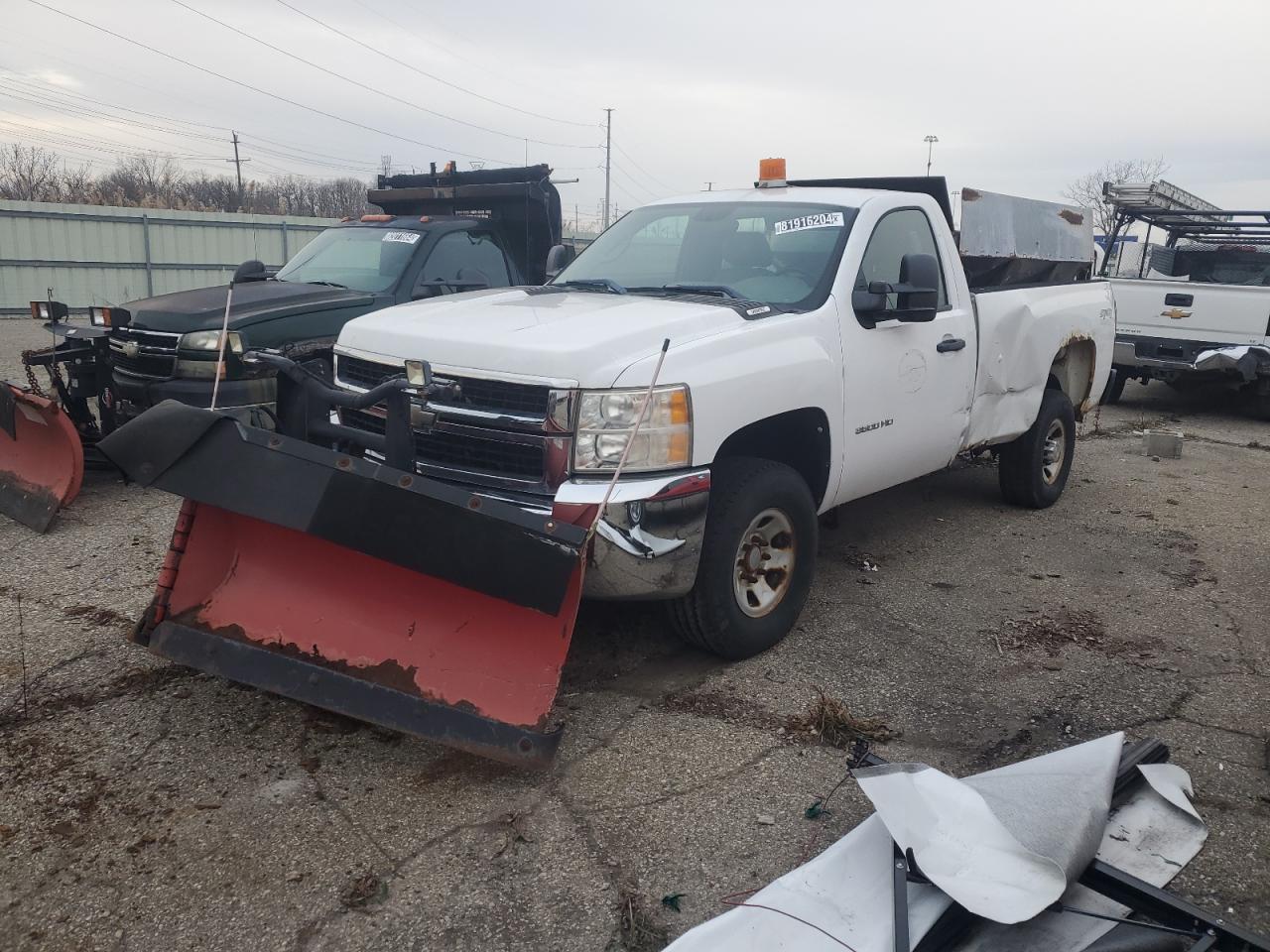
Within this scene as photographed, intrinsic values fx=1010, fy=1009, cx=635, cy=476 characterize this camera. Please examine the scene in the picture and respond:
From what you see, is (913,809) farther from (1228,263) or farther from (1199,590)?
(1228,263)

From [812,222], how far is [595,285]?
1102 mm

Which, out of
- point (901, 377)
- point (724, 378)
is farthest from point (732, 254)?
point (724, 378)

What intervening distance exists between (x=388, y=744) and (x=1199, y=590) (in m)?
4.40

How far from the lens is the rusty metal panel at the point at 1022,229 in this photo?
608 cm

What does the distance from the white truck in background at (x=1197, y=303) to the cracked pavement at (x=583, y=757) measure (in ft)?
19.6

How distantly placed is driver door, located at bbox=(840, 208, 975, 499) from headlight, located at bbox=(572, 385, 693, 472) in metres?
1.18

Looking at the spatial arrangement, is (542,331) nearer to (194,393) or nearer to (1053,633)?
(1053,633)

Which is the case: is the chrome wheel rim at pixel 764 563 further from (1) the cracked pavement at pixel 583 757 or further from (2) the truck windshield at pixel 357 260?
(2) the truck windshield at pixel 357 260

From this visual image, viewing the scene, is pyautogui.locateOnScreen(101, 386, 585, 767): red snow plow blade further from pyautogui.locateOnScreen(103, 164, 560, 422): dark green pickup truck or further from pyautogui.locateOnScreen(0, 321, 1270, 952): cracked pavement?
pyautogui.locateOnScreen(103, 164, 560, 422): dark green pickup truck

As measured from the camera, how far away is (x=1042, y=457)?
687 centimetres

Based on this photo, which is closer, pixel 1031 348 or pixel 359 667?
pixel 359 667

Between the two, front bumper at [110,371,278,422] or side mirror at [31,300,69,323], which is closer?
front bumper at [110,371,278,422]

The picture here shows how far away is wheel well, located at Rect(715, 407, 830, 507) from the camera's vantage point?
169 inches

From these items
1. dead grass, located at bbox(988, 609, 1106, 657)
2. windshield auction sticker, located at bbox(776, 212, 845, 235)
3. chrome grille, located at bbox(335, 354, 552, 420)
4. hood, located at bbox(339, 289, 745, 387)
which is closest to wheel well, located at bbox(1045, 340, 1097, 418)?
dead grass, located at bbox(988, 609, 1106, 657)
